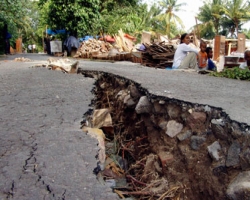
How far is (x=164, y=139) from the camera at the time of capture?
10.2ft

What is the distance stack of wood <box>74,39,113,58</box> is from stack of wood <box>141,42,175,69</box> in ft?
18.8

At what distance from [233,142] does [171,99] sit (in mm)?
1010

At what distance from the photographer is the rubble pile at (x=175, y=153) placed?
7.55ft

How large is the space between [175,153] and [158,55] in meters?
6.96

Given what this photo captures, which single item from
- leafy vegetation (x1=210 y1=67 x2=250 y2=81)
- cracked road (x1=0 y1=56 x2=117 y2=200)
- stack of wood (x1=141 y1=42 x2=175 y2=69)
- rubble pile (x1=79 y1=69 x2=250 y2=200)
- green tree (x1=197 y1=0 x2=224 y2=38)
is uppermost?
green tree (x1=197 y1=0 x2=224 y2=38)

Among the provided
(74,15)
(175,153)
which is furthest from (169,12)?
(175,153)

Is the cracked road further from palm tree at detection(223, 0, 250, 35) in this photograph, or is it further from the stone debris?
palm tree at detection(223, 0, 250, 35)

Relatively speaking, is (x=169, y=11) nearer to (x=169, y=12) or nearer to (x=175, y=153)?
(x=169, y=12)

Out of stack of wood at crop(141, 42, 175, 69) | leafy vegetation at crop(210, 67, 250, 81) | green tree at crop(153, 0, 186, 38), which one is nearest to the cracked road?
leafy vegetation at crop(210, 67, 250, 81)

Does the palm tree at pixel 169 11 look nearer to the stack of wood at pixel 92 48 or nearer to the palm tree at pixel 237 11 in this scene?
the palm tree at pixel 237 11

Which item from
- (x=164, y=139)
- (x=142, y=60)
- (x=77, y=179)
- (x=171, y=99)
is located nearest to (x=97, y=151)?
(x=77, y=179)

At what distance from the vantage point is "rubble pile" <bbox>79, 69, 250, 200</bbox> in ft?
7.55

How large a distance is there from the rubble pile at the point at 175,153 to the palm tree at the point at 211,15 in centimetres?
3876

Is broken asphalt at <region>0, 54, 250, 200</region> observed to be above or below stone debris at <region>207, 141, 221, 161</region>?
above
